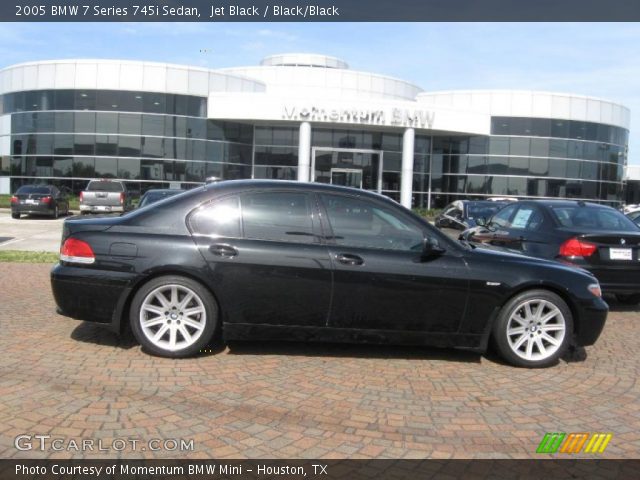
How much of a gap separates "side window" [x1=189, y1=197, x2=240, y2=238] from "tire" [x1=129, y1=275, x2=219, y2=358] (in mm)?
473

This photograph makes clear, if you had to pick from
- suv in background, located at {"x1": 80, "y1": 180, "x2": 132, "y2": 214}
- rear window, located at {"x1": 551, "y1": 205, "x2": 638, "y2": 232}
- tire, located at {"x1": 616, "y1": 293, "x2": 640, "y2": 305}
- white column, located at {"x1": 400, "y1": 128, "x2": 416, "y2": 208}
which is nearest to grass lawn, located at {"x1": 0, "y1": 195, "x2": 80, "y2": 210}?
suv in background, located at {"x1": 80, "y1": 180, "x2": 132, "y2": 214}

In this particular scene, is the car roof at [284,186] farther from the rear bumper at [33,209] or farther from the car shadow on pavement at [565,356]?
the rear bumper at [33,209]

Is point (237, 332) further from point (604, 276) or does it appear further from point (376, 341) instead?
point (604, 276)

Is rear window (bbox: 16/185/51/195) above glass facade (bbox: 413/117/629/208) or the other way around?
the other way around

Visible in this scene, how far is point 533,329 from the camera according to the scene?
16.8 feet

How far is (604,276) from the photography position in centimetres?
714

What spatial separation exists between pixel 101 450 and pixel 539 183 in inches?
1360

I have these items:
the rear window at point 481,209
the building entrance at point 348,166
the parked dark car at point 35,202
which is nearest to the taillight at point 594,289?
the rear window at point 481,209

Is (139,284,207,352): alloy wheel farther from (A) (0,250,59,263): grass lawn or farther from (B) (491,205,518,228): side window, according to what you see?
(A) (0,250,59,263): grass lawn

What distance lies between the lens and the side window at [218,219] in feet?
16.3

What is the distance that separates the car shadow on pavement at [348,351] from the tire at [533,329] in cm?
38

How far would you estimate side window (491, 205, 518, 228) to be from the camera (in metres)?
8.75
